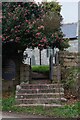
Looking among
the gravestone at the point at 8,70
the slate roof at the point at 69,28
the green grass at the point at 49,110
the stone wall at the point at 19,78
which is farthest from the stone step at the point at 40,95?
the slate roof at the point at 69,28

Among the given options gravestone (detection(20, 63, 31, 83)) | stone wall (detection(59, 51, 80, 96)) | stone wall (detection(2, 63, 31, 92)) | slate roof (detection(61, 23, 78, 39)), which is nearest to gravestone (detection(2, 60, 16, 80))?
stone wall (detection(2, 63, 31, 92))

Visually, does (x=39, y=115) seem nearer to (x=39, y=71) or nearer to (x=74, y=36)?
(x=39, y=71)

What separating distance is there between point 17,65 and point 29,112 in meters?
4.19

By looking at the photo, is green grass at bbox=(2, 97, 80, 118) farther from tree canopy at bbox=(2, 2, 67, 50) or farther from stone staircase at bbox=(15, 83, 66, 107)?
tree canopy at bbox=(2, 2, 67, 50)

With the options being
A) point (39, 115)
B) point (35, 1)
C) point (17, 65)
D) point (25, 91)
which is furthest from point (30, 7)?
point (39, 115)

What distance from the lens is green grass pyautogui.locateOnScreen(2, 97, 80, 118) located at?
22.7 ft

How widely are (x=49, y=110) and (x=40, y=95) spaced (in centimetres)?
127

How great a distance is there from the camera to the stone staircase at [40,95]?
825 cm

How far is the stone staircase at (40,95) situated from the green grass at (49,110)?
352mm

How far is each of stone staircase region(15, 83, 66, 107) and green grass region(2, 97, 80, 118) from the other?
352 mm

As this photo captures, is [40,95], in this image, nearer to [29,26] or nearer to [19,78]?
[19,78]

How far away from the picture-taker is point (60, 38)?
34.4 feet

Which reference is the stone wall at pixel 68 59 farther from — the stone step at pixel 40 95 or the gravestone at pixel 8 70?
the gravestone at pixel 8 70

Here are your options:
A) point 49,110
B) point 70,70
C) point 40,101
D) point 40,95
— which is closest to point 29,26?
point 70,70
